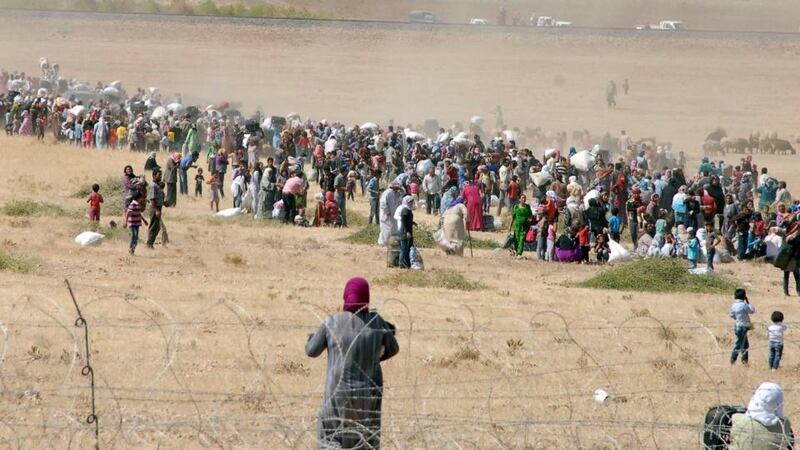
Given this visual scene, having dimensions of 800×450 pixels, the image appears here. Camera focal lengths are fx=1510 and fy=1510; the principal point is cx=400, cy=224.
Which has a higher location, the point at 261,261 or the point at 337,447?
the point at 337,447

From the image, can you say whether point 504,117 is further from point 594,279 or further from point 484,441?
point 484,441

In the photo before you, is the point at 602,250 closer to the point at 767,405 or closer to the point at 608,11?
the point at 767,405

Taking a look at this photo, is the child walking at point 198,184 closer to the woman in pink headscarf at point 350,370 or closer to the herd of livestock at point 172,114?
the herd of livestock at point 172,114

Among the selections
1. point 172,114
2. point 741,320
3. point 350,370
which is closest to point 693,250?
point 741,320

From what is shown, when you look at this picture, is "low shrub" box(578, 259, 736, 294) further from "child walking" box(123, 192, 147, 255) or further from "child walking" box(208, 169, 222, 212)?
"child walking" box(208, 169, 222, 212)

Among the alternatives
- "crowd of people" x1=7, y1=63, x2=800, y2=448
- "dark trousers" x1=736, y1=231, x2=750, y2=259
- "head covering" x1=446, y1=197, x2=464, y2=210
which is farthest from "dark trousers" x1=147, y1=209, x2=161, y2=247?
"dark trousers" x1=736, y1=231, x2=750, y2=259

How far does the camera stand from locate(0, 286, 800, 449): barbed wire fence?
11570 mm

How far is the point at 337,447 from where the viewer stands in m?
9.15

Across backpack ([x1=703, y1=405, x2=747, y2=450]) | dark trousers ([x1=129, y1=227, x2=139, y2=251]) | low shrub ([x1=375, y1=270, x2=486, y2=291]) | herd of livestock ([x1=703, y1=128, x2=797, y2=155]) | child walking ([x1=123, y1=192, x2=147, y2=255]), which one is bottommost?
herd of livestock ([x1=703, y1=128, x2=797, y2=155])

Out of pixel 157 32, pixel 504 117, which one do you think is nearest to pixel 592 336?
pixel 504 117

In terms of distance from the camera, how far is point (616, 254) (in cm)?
2484

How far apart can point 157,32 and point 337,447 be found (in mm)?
84784

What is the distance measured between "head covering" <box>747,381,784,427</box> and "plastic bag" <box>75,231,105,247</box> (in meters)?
15.2

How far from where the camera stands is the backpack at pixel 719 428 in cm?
1028
